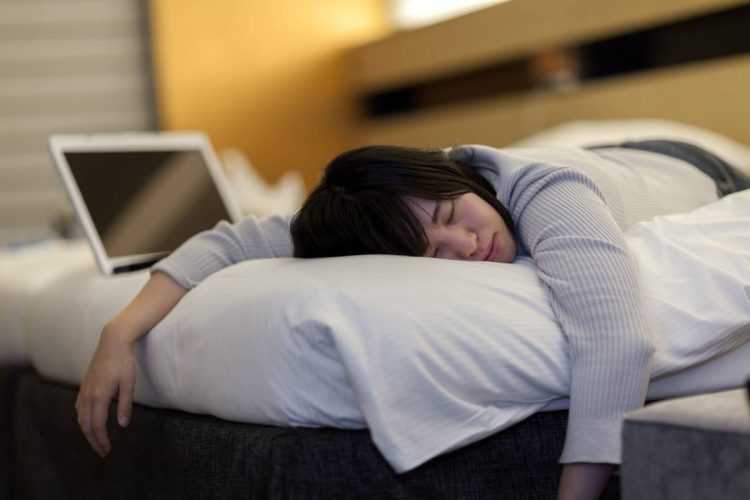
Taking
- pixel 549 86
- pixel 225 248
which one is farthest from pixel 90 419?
pixel 549 86

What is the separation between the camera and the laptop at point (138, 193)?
1.72 m

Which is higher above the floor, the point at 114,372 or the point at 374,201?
the point at 374,201

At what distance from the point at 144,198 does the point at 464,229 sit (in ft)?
2.71

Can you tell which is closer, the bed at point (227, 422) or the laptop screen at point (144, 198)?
the bed at point (227, 422)

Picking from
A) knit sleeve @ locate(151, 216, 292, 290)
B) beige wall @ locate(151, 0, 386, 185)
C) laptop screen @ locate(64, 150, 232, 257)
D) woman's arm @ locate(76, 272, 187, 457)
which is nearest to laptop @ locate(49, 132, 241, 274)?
laptop screen @ locate(64, 150, 232, 257)

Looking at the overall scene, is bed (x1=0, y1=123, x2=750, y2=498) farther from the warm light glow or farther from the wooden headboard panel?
the warm light glow

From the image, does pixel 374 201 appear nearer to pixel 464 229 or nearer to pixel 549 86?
pixel 464 229

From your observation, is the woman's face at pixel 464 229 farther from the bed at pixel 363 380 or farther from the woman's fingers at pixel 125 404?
the woman's fingers at pixel 125 404

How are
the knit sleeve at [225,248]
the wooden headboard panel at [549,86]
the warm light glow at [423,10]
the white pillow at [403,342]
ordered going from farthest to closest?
1. the warm light glow at [423,10]
2. the wooden headboard panel at [549,86]
3. the knit sleeve at [225,248]
4. the white pillow at [403,342]

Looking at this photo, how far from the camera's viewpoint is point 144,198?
6.04 feet

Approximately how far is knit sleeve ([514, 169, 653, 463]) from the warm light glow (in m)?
3.19

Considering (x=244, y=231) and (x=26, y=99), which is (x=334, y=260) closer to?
(x=244, y=231)

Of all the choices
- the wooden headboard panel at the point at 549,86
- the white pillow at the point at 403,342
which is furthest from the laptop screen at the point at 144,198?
the wooden headboard panel at the point at 549,86

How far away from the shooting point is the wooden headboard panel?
9.45 feet
